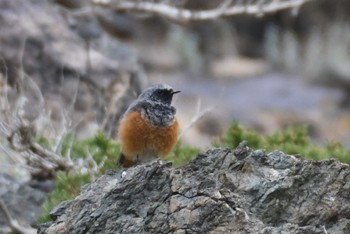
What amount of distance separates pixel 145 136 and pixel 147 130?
0.18 feet

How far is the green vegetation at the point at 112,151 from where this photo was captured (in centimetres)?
872

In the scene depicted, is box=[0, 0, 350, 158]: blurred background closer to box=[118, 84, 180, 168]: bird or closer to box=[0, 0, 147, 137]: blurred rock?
box=[0, 0, 147, 137]: blurred rock

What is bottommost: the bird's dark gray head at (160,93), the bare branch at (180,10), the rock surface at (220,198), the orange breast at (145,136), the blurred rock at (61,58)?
the rock surface at (220,198)

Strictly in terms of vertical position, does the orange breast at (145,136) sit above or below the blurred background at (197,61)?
below

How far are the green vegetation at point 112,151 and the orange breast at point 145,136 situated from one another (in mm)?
378

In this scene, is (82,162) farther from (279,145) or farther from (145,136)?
(279,145)

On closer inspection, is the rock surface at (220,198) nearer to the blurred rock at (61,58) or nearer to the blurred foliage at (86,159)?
the blurred foliage at (86,159)

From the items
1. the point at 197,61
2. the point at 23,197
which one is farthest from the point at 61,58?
the point at 197,61

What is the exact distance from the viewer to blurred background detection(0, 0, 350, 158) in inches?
500

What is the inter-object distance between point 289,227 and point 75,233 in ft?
4.47

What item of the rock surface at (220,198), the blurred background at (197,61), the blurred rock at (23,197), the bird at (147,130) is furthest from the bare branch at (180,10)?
the rock surface at (220,198)

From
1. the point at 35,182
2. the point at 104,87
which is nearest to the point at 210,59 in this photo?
the point at 104,87

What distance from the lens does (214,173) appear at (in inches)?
261

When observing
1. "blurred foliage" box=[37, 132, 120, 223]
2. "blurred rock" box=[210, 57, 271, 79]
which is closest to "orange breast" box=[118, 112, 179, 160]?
"blurred foliage" box=[37, 132, 120, 223]
